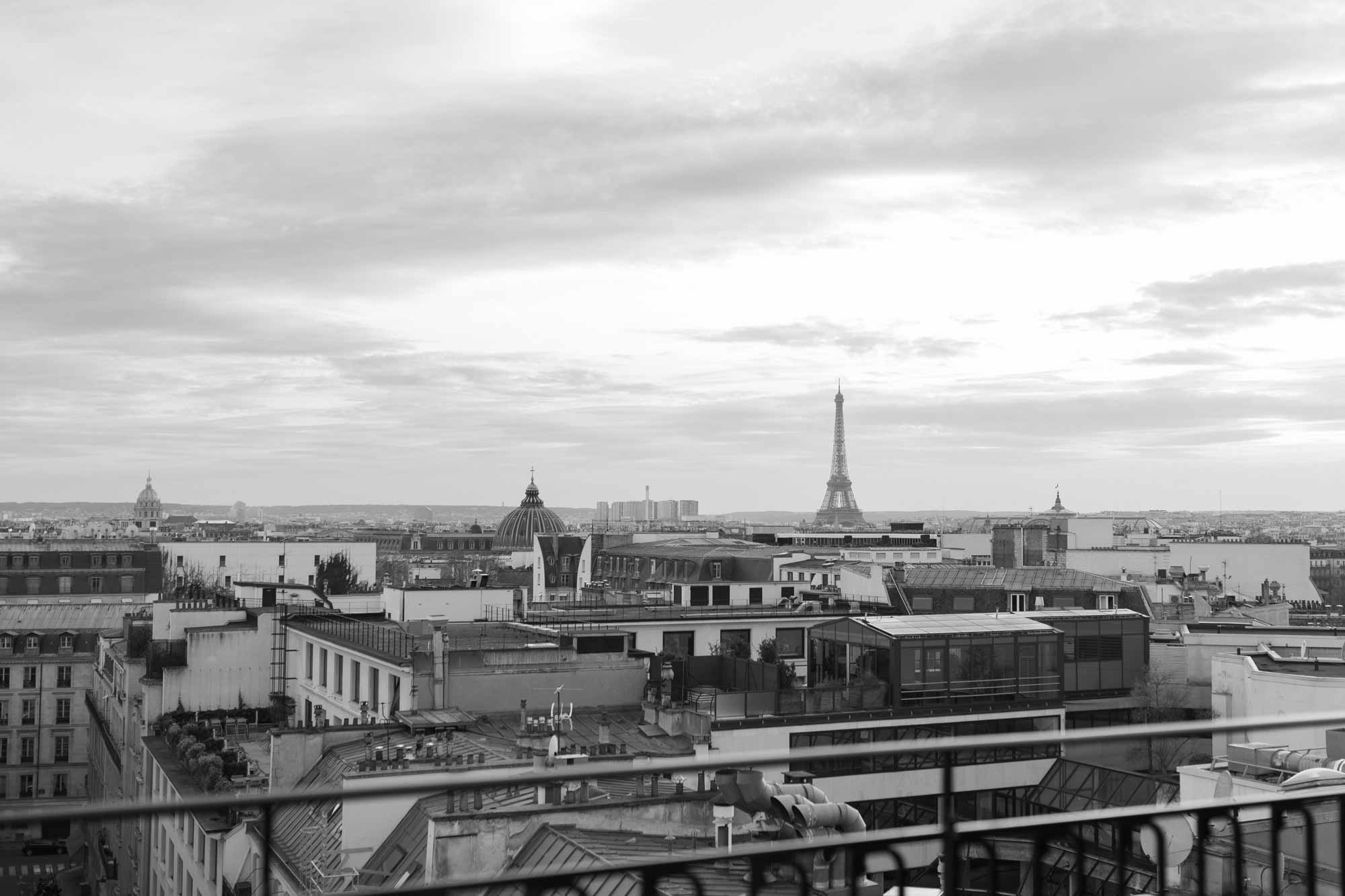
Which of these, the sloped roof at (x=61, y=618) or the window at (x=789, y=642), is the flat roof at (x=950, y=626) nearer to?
the window at (x=789, y=642)

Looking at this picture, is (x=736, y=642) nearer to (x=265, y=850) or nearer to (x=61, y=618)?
(x=265, y=850)

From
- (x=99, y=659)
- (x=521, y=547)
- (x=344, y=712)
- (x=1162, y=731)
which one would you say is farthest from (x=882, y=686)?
(x=521, y=547)

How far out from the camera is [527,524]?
154m

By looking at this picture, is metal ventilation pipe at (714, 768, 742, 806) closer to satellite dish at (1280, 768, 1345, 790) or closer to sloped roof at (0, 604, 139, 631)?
satellite dish at (1280, 768, 1345, 790)

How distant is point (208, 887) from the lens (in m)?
21.4

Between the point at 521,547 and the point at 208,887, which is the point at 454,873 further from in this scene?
the point at 521,547

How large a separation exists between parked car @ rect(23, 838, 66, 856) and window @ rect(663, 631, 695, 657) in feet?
64.7

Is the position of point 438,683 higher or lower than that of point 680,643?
higher

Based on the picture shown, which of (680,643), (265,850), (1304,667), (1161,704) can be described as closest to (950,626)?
(1161,704)

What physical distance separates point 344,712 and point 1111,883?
706 inches

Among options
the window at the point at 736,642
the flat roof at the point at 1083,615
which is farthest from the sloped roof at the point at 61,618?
the flat roof at the point at 1083,615

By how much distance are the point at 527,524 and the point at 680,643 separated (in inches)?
4597

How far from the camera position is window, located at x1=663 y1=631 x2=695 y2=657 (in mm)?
38375

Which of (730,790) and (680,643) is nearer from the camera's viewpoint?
(730,790)
